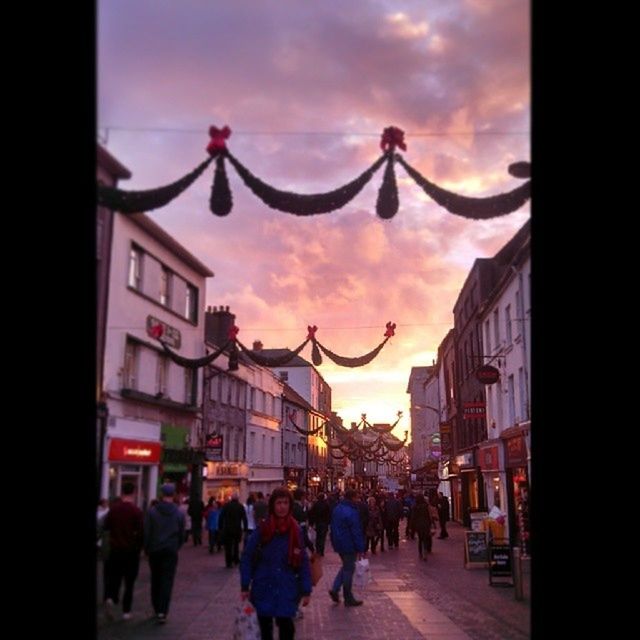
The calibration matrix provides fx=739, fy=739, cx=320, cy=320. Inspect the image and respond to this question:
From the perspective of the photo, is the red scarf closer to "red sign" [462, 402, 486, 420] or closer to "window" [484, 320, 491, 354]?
"window" [484, 320, 491, 354]

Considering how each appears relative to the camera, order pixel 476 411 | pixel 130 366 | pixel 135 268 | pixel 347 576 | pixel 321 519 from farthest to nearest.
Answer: pixel 476 411
pixel 321 519
pixel 347 576
pixel 135 268
pixel 130 366

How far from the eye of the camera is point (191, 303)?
679 cm

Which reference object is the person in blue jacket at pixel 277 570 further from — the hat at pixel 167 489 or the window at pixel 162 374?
the window at pixel 162 374

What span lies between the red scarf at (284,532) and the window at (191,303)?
1.98 meters

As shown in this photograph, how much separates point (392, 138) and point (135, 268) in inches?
95.1

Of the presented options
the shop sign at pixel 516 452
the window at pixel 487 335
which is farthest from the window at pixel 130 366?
the window at pixel 487 335

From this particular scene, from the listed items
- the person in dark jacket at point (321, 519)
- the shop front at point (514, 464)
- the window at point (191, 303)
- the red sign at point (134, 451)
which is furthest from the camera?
the person in dark jacket at point (321, 519)

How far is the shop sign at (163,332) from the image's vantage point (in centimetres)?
621

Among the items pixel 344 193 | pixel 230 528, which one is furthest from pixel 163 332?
pixel 230 528

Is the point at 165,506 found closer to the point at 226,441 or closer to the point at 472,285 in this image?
the point at 226,441

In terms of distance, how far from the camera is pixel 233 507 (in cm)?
969

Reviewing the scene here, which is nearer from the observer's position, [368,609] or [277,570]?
[277,570]

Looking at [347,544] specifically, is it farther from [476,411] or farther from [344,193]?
[476,411]

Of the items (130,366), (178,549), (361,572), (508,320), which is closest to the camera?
(130,366)
